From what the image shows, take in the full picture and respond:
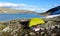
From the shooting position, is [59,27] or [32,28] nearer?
[59,27]

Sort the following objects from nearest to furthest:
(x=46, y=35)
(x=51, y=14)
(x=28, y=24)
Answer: (x=46, y=35) < (x=28, y=24) < (x=51, y=14)

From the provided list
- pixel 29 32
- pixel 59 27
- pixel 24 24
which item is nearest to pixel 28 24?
pixel 24 24

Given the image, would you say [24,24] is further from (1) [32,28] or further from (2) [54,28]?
(2) [54,28]

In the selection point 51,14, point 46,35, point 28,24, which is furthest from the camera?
point 51,14

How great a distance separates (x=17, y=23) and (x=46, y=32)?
2480 millimetres

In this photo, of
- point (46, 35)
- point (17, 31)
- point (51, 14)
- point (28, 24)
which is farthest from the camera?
point (51, 14)

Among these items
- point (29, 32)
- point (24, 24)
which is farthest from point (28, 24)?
point (29, 32)

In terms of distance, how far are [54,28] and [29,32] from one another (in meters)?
1.14

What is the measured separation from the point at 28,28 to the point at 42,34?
1.32 m

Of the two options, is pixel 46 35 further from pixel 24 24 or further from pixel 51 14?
pixel 51 14

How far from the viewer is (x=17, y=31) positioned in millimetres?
9195

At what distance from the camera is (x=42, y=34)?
8.43m

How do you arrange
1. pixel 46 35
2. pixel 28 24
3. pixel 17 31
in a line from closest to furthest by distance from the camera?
1. pixel 46 35
2. pixel 17 31
3. pixel 28 24

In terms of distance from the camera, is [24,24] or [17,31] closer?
[17,31]
